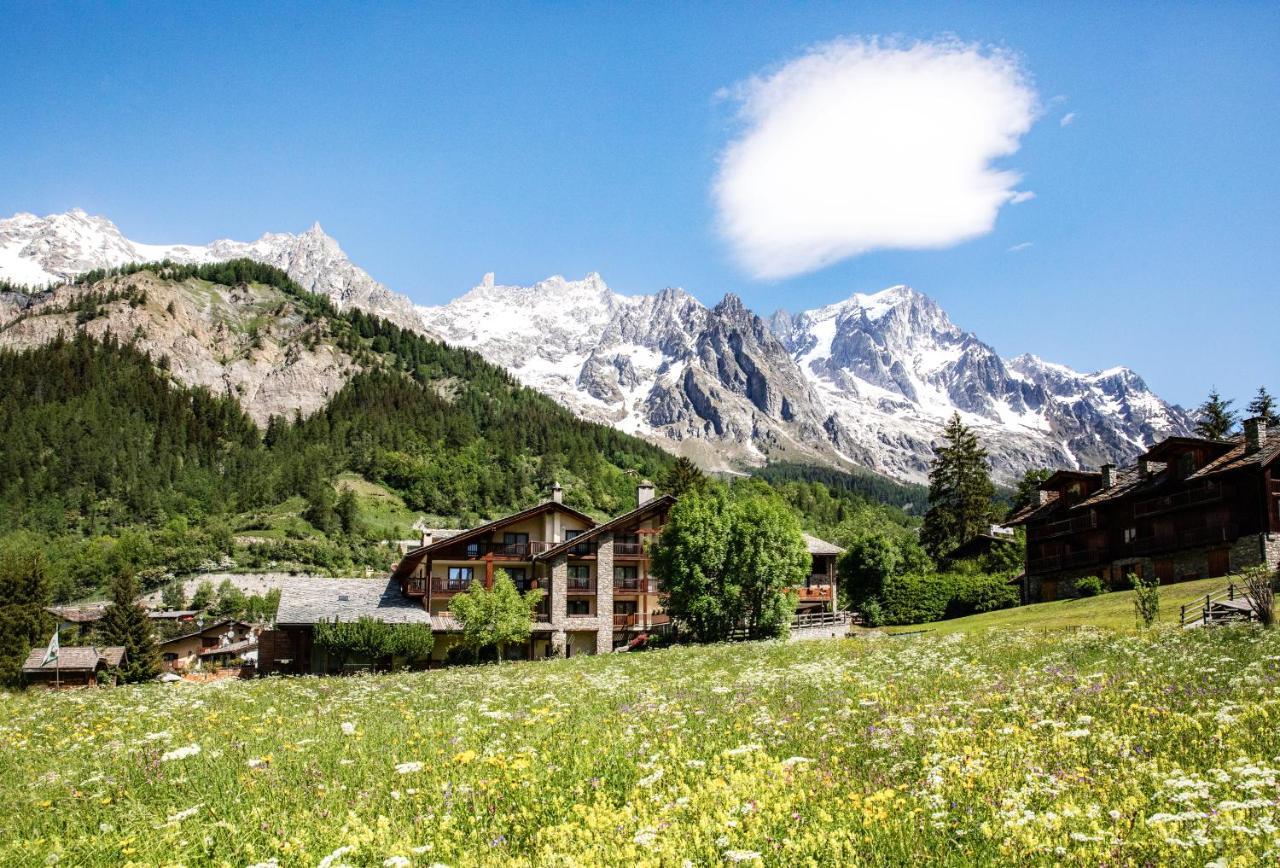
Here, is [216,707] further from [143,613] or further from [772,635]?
[143,613]

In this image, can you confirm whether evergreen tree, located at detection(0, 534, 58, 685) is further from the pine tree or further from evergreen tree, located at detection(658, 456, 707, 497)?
the pine tree

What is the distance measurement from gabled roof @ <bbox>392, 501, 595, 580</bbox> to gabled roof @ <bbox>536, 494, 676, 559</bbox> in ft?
4.85

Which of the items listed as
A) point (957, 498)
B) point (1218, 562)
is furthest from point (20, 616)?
point (1218, 562)

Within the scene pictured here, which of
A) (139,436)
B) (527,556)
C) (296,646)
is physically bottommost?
(296,646)

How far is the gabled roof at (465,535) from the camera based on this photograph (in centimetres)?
5933

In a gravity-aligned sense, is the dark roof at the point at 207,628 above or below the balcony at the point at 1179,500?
below

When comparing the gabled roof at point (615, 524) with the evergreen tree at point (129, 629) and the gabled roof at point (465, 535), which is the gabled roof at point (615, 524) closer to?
the gabled roof at point (465, 535)

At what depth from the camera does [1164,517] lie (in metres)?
54.6

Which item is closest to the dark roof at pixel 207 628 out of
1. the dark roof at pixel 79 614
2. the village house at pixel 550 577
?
the dark roof at pixel 79 614

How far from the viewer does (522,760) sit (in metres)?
9.38

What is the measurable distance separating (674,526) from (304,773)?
39544 millimetres

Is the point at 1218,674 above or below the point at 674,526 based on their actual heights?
below

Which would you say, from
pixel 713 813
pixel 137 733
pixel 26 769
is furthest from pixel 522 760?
pixel 137 733

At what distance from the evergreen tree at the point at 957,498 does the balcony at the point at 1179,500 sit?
26.9 meters
